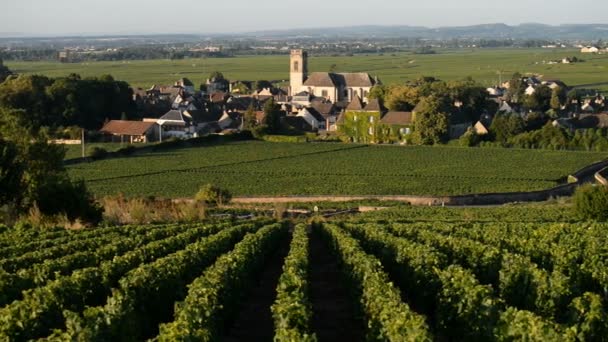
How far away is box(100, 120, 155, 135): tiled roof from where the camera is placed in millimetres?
79375

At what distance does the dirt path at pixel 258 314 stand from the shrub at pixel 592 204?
19.7 metres

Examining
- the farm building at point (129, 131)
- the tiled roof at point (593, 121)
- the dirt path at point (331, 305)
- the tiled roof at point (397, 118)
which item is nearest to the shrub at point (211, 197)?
the dirt path at point (331, 305)

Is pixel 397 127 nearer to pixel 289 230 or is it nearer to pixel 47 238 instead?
pixel 289 230

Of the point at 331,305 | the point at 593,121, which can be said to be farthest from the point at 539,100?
the point at 331,305

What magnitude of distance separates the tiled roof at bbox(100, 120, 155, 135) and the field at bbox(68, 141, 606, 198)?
9.54m

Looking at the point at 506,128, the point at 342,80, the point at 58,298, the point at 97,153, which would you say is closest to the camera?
the point at 58,298

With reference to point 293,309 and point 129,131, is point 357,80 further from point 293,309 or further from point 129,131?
point 293,309

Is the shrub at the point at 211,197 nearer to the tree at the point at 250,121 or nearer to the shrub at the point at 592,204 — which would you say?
the shrub at the point at 592,204

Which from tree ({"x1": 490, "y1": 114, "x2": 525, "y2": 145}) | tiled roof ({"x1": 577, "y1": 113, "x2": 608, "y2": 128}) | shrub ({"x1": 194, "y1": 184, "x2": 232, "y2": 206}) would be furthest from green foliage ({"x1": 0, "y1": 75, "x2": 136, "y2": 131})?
tiled roof ({"x1": 577, "y1": 113, "x2": 608, "y2": 128})

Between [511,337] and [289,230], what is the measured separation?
75.8ft

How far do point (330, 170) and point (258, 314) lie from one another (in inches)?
1665

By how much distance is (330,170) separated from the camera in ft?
197

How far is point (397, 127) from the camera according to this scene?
8450 cm

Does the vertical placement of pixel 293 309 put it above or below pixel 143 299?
above
